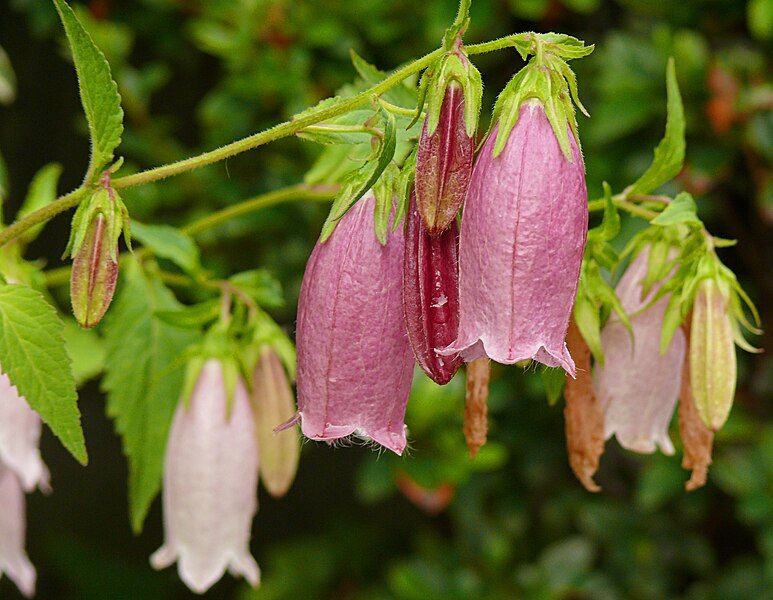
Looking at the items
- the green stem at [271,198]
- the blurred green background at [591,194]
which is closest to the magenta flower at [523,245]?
the green stem at [271,198]

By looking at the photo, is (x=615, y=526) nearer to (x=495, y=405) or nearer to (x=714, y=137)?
(x=495, y=405)

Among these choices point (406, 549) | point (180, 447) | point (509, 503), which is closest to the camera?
point (180, 447)

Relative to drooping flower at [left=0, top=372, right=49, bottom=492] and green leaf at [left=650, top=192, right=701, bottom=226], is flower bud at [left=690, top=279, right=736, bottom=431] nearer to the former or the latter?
green leaf at [left=650, top=192, right=701, bottom=226]

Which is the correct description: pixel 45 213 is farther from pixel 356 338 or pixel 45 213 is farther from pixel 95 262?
pixel 356 338

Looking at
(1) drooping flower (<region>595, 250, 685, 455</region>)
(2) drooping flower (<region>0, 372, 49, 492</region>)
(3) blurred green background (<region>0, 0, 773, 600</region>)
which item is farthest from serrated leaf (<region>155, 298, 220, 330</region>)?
(3) blurred green background (<region>0, 0, 773, 600</region>)

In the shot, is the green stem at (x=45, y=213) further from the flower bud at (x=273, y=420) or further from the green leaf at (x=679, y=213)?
the green leaf at (x=679, y=213)

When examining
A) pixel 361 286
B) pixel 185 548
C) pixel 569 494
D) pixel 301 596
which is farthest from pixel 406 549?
pixel 361 286

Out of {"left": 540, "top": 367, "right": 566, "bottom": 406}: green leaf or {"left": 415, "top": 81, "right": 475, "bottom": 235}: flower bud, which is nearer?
{"left": 415, "top": 81, "right": 475, "bottom": 235}: flower bud

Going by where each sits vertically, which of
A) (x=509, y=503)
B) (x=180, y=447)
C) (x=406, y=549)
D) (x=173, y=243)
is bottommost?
(x=406, y=549)
